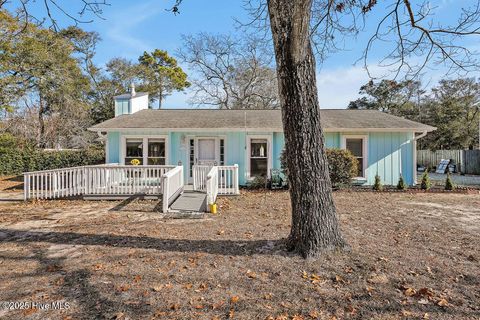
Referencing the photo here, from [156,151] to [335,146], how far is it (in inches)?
299

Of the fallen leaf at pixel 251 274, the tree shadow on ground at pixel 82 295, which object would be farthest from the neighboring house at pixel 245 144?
Result: the fallen leaf at pixel 251 274

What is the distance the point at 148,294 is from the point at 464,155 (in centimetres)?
2279

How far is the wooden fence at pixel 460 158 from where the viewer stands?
18.6 metres

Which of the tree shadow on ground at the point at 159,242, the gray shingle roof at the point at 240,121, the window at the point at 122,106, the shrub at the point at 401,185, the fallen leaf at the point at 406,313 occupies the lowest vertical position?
the fallen leaf at the point at 406,313

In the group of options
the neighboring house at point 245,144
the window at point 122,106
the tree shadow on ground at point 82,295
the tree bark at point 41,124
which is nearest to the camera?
the tree shadow on ground at point 82,295

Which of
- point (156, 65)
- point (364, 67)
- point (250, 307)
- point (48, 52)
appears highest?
point (156, 65)

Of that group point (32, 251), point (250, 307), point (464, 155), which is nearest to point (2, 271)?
point (32, 251)

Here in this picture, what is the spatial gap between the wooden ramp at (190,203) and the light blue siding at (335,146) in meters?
3.32

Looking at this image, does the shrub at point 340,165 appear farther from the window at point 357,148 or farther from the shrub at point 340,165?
the window at point 357,148

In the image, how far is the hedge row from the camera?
1700cm

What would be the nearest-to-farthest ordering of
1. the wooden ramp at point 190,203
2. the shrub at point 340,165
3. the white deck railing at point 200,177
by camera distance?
the wooden ramp at point 190,203
the white deck railing at point 200,177
the shrub at point 340,165

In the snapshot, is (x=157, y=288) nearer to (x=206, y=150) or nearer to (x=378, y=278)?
(x=378, y=278)

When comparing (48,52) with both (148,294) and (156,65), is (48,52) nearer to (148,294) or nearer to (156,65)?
(156,65)

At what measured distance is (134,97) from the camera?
48.4 feet
